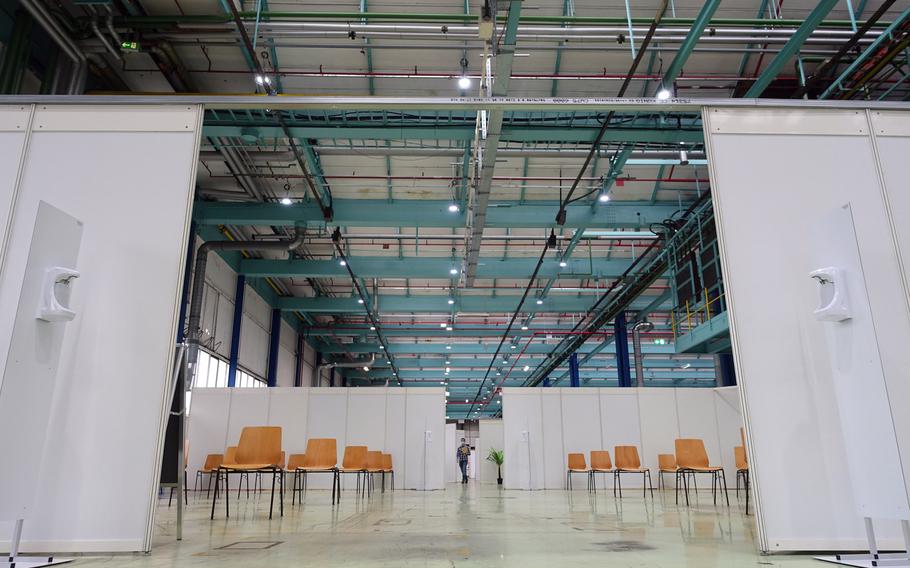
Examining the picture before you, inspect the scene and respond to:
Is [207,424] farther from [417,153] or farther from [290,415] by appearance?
[417,153]

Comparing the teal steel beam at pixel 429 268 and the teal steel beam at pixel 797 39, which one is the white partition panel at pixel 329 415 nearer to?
the teal steel beam at pixel 429 268

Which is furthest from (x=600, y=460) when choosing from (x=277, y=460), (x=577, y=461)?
(x=277, y=460)

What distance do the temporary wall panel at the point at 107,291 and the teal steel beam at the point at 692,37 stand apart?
479cm

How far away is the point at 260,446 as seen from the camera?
19.0ft

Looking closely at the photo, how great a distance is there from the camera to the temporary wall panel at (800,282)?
9.77ft

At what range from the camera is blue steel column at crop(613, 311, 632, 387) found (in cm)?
1489

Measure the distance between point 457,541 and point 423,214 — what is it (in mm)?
7640

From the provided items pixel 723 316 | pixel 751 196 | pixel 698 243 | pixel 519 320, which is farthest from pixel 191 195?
pixel 519 320

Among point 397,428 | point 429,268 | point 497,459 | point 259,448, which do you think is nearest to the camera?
point 259,448

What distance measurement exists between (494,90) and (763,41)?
3195 mm

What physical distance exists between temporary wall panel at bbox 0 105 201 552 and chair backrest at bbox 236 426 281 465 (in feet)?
8.81

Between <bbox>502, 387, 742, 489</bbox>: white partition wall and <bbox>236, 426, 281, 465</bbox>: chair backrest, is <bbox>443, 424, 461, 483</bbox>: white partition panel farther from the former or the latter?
<bbox>236, 426, 281, 465</bbox>: chair backrest

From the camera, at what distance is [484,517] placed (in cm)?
520

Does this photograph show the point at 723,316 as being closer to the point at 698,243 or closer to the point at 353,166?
the point at 698,243
